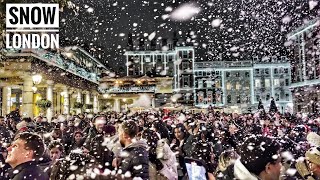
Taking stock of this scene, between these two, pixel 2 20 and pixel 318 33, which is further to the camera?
pixel 318 33

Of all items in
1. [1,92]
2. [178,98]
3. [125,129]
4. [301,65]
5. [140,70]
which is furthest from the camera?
[140,70]

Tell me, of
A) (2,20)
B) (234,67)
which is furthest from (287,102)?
(2,20)

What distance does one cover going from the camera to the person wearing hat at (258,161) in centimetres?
268

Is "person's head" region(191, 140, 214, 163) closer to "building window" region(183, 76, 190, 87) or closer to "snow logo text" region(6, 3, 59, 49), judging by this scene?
"snow logo text" region(6, 3, 59, 49)

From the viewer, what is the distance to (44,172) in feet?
11.4

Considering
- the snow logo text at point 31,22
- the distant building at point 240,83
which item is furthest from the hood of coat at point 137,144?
the distant building at point 240,83

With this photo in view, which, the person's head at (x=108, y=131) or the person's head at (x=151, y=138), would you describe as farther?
the person's head at (x=108, y=131)

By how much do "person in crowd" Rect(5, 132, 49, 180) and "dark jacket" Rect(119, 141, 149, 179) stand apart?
36.9 inches

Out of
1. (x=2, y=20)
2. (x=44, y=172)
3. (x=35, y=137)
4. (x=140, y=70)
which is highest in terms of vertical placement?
(x=140, y=70)

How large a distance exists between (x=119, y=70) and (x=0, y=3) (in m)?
77.6

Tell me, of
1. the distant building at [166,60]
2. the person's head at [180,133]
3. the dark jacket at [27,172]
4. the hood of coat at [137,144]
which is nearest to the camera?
the dark jacket at [27,172]

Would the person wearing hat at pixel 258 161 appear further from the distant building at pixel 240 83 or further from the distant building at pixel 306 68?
the distant building at pixel 240 83

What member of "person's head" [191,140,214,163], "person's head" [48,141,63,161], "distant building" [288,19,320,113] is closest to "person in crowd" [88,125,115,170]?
"person's head" [48,141,63,161]

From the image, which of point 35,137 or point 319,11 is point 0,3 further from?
point 319,11
